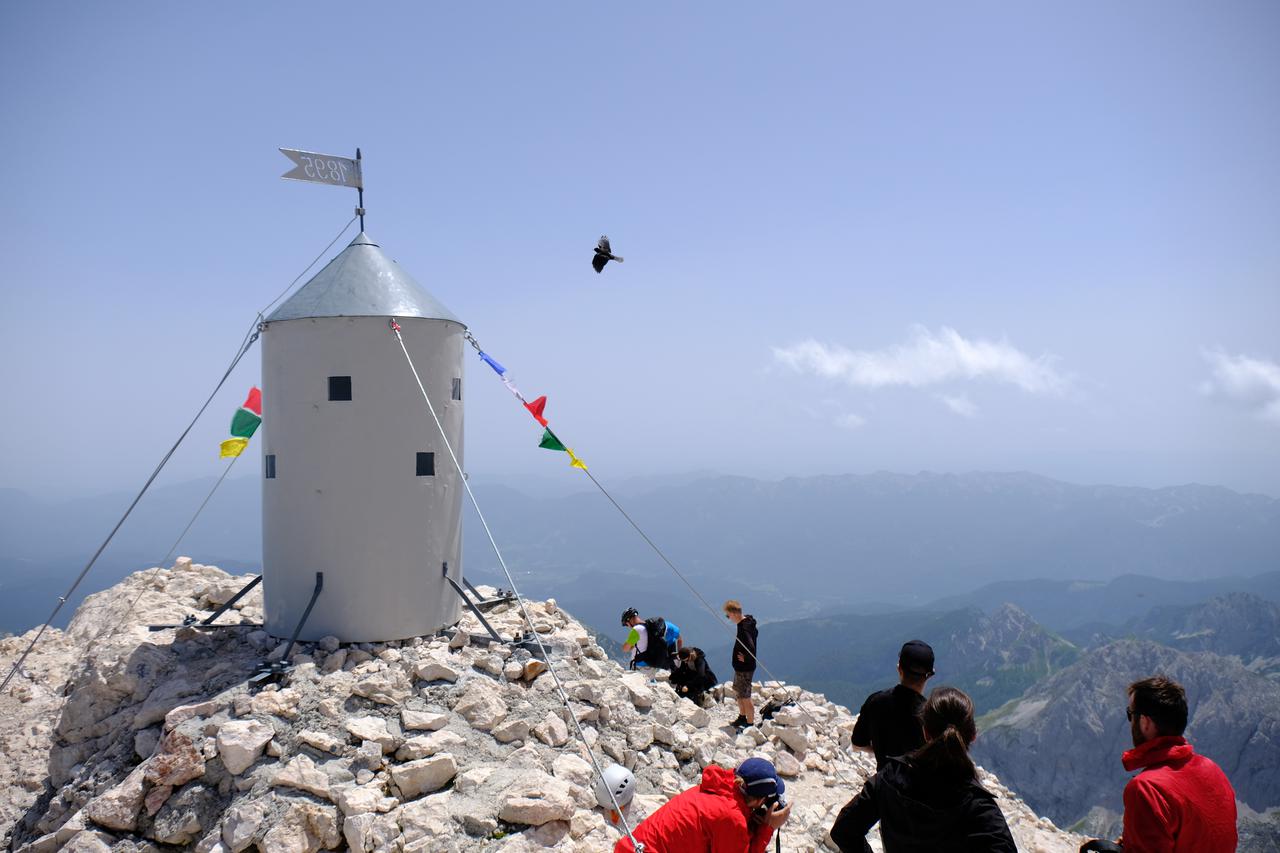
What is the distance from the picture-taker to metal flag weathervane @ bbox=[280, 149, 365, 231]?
1072 cm

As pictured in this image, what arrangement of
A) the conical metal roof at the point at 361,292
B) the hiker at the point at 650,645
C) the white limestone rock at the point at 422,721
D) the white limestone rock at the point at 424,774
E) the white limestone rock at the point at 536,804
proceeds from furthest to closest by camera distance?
the hiker at the point at 650,645 < the conical metal roof at the point at 361,292 < the white limestone rock at the point at 422,721 < the white limestone rock at the point at 424,774 < the white limestone rock at the point at 536,804

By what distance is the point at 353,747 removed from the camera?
7.92 m

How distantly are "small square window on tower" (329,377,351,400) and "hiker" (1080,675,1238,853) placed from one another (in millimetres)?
8903

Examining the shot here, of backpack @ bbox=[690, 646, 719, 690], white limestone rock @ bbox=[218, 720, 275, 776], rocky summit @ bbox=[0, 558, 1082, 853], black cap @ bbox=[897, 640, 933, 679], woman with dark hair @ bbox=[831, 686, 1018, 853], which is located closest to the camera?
woman with dark hair @ bbox=[831, 686, 1018, 853]

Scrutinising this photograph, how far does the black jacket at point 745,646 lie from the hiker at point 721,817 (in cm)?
686

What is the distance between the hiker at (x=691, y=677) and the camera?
42.5 ft

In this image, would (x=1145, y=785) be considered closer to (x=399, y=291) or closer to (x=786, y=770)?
(x=786, y=770)

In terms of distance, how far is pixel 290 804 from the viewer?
23.7ft

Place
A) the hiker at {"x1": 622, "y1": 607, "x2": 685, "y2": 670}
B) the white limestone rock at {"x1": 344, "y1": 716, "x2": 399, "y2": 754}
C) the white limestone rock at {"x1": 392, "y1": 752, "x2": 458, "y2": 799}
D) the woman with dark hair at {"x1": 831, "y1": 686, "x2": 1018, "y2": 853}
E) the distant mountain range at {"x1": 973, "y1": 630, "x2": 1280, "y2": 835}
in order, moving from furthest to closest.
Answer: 1. the distant mountain range at {"x1": 973, "y1": 630, "x2": 1280, "y2": 835}
2. the hiker at {"x1": 622, "y1": 607, "x2": 685, "y2": 670}
3. the white limestone rock at {"x1": 344, "y1": 716, "x2": 399, "y2": 754}
4. the white limestone rock at {"x1": 392, "y1": 752, "x2": 458, "y2": 799}
5. the woman with dark hair at {"x1": 831, "y1": 686, "x2": 1018, "y2": 853}

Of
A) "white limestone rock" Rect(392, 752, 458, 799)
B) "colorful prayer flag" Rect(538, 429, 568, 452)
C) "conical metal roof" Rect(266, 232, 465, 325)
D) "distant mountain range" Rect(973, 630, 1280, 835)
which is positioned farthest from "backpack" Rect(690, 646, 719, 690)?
"distant mountain range" Rect(973, 630, 1280, 835)

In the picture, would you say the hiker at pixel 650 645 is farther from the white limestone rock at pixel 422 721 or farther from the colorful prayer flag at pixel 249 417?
the colorful prayer flag at pixel 249 417

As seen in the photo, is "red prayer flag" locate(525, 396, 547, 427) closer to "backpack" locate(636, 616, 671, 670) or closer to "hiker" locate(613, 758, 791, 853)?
"backpack" locate(636, 616, 671, 670)

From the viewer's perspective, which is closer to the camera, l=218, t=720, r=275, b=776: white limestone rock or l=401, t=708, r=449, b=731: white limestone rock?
l=218, t=720, r=275, b=776: white limestone rock

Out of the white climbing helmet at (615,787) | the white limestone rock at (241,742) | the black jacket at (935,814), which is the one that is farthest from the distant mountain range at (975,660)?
the black jacket at (935,814)
